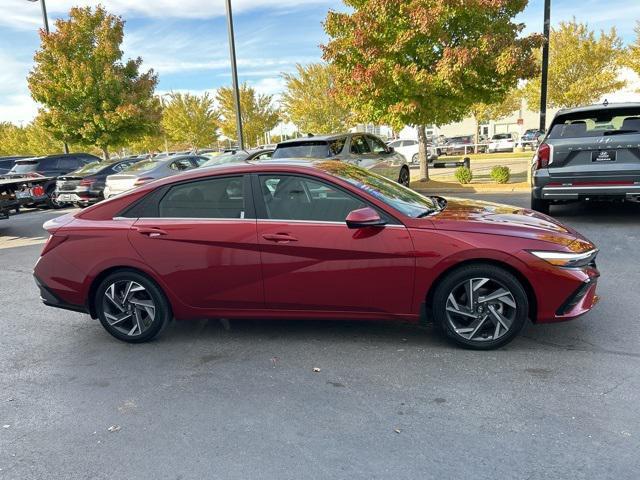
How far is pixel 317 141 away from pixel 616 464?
881 cm

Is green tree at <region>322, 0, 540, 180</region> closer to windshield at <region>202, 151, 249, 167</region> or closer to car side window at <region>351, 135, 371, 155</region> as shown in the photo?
car side window at <region>351, 135, 371, 155</region>

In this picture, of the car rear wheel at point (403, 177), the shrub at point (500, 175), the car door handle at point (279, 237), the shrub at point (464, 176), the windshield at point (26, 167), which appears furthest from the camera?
the windshield at point (26, 167)

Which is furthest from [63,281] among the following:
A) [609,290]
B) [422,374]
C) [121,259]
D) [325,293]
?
[609,290]

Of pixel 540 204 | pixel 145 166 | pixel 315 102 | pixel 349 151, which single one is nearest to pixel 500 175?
pixel 349 151

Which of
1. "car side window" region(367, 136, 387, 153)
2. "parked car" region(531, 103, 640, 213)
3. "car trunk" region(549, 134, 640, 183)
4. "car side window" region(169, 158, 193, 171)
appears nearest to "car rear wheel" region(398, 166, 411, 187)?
"car side window" region(367, 136, 387, 153)

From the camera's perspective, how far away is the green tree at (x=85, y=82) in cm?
1994

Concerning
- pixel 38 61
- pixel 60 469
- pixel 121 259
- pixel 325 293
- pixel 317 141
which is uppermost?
pixel 38 61

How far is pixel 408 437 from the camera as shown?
2.86 metres

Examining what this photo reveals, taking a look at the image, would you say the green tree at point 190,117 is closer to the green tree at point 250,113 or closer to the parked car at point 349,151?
the green tree at point 250,113

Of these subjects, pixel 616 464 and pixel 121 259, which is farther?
pixel 121 259

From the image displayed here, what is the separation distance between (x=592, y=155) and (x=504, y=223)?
14.9 ft

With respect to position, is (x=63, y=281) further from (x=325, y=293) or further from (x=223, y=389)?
(x=325, y=293)

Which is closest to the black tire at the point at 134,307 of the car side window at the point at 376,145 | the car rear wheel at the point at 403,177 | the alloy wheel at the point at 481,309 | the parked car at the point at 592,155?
the alloy wheel at the point at 481,309

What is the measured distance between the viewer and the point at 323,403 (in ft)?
10.7
